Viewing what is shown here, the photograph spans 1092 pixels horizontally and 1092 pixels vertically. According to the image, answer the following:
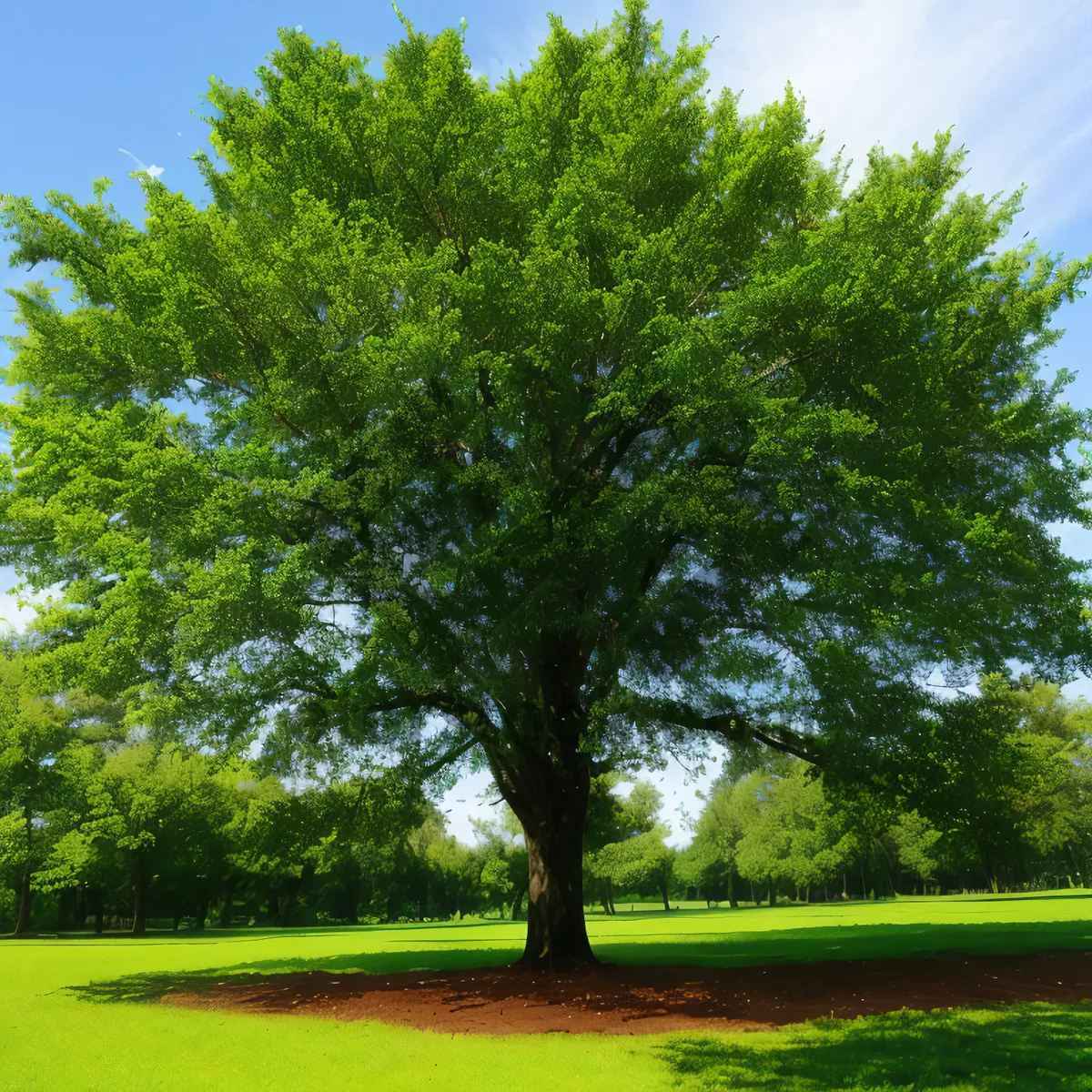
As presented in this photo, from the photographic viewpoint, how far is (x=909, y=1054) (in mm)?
8234

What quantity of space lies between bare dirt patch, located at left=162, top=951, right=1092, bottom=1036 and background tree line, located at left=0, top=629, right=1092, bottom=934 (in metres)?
3.06

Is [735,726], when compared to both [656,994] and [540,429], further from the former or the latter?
[540,429]

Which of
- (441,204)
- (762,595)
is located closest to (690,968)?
(762,595)

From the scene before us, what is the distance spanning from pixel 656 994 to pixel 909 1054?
5882 mm

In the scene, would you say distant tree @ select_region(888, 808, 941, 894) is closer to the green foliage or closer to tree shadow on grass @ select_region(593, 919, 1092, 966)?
tree shadow on grass @ select_region(593, 919, 1092, 966)

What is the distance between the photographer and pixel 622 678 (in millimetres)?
16750

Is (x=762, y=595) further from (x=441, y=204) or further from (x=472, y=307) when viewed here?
(x=441, y=204)

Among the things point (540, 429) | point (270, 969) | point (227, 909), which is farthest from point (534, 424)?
point (227, 909)

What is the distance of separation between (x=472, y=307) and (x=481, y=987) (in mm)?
12460

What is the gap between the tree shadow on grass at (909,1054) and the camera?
23.9ft

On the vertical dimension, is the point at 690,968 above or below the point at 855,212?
below

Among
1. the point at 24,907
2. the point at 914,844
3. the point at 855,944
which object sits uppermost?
the point at 914,844

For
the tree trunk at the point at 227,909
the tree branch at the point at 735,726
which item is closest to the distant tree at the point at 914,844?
the tree branch at the point at 735,726

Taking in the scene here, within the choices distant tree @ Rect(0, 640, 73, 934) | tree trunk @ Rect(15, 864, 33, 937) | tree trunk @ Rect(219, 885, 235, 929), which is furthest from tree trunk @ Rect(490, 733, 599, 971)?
tree trunk @ Rect(219, 885, 235, 929)
